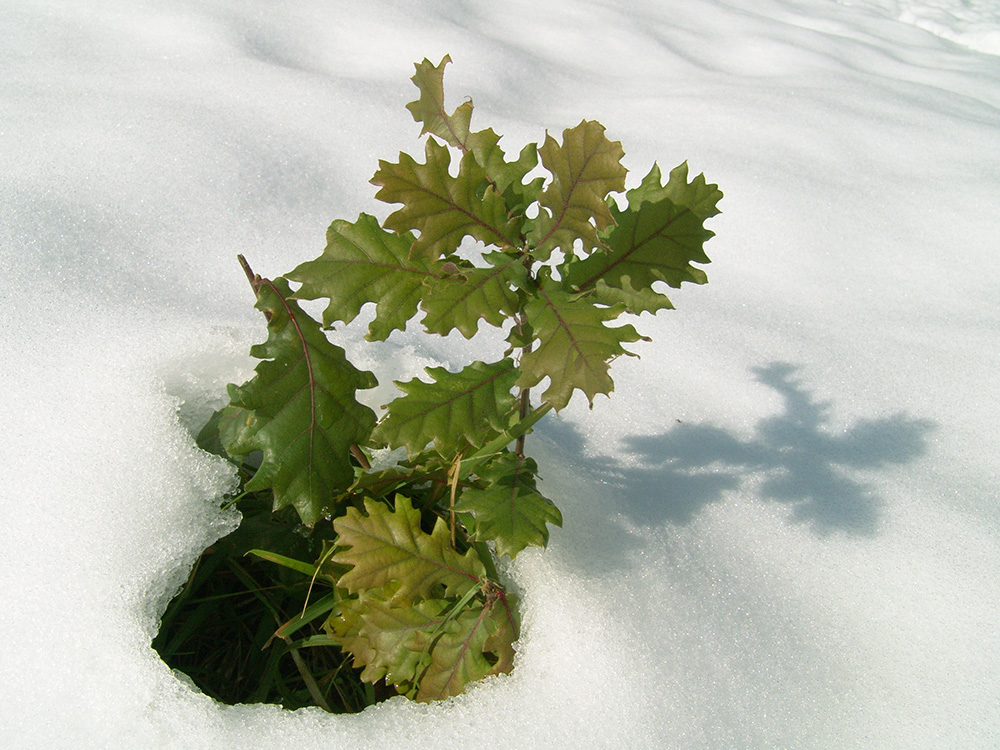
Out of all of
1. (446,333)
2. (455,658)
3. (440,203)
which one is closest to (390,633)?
(455,658)

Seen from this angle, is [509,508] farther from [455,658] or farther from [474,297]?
[474,297]

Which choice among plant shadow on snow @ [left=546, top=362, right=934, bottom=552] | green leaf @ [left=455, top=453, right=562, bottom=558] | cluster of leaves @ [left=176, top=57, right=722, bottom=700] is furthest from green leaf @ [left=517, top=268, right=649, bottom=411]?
plant shadow on snow @ [left=546, top=362, right=934, bottom=552]

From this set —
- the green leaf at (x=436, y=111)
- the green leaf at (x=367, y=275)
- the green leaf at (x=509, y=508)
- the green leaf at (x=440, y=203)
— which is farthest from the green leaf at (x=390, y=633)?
the green leaf at (x=436, y=111)

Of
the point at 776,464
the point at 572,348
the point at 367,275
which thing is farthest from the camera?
the point at 776,464

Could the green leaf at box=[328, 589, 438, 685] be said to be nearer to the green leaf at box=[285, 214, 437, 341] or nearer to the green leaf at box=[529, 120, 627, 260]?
the green leaf at box=[285, 214, 437, 341]

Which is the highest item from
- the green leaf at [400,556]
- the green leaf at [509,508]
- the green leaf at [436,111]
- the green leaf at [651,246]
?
the green leaf at [436,111]

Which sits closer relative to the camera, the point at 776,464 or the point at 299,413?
the point at 299,413

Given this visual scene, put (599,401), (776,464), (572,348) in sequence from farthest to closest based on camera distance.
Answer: (599,401), (776,464), (572,348)

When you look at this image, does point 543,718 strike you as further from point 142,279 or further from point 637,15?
point 637,15

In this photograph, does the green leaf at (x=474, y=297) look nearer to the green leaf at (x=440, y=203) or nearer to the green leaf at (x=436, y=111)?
the green leaf at (x=440, y=203)
